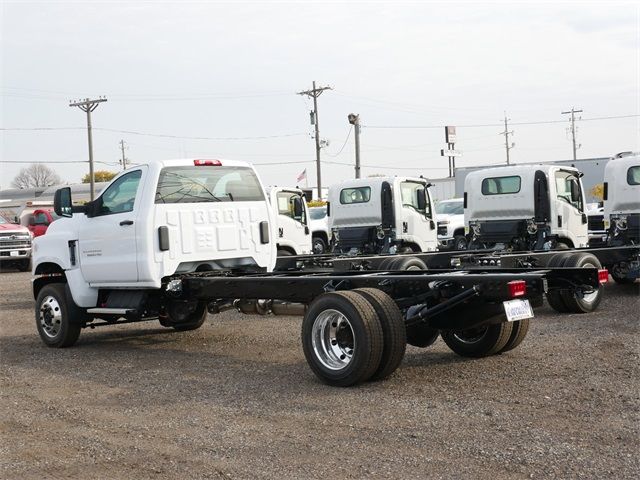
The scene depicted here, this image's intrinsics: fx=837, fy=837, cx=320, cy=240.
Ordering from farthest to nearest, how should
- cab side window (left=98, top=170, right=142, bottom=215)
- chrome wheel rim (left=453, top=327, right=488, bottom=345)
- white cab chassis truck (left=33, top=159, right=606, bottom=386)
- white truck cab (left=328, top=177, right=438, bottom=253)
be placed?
1. white truck cab (left=328, top=177, right=438, bottom=253)
2. cab side window (left=98, top=170, right=142, bottom=215)
3. chrome wheel rim (left=453, top=327, right=488, bottom=345)
4. white cab chassis truck (left=33, top=159, right=606, bottom=386)

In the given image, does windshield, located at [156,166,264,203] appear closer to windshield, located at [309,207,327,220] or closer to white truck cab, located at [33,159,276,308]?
white truck cab, located at [33,159,276,308]

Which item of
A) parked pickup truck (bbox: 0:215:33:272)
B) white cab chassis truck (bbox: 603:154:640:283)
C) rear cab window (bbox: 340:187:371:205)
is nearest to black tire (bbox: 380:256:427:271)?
white cab chassis truck (bbox: 603:154:640:283)

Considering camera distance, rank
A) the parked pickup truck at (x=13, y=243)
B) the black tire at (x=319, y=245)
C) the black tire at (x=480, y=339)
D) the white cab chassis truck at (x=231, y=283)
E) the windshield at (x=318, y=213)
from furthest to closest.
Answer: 1. the windshield at (x=318, y=213)
2. the black tire at (x=319, y=245)
3. the parked pickup truck at (x=13, y=243)
4. the black tire at (x=480, y=339)
5. the white cab chassis truck at (x=231, y=283)

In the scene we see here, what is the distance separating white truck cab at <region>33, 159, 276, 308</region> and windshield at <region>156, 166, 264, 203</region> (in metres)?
0.01

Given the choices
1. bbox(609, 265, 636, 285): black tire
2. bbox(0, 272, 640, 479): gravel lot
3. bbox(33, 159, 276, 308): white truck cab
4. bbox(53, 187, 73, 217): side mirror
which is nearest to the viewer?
bbox(0, 272, 640, 479): gravel lot

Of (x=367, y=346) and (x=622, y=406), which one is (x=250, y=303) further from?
(x=622, y=406)

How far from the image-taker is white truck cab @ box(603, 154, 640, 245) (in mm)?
14398

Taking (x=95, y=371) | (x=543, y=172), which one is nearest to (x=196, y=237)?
(x=95, y=371)

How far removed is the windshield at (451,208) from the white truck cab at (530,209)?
9172 millimetres

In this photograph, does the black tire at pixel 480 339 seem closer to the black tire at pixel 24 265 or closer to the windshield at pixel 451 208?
the windshield at pixel 451 208

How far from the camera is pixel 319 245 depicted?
2527cm

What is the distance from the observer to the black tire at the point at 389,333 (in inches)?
278

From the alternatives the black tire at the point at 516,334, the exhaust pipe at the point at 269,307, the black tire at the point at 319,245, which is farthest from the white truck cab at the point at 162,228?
the black tire at the point at 319,245

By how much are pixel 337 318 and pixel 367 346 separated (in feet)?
1.83
